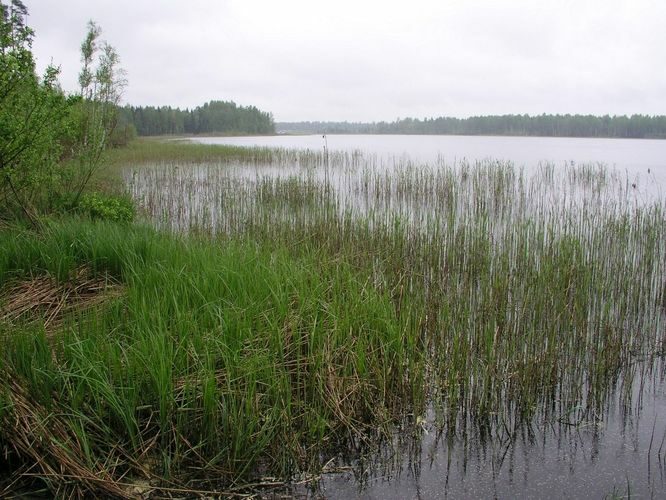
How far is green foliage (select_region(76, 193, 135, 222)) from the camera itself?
668 cm

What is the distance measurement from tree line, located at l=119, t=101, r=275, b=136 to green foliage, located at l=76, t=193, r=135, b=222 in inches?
2472

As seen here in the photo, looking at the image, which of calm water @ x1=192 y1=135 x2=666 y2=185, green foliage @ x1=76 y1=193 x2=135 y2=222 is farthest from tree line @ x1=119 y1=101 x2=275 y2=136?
green foliage @ x1=76 y1=193 x2=135 y2=222

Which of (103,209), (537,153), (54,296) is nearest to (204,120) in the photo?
(537,153)

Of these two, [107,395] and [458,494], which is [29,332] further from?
[458,494]

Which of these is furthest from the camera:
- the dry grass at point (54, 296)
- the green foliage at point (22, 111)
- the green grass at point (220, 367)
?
the green foliage at point (22, 111)

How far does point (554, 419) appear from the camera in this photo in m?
3.23

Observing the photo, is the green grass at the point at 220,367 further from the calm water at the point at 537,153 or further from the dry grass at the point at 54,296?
the calm water at the point at 537,153

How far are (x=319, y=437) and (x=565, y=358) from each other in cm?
197

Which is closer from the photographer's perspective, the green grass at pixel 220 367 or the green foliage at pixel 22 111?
the green grass at pixel 220 367

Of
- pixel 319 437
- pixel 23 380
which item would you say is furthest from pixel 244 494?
pixel 23 380

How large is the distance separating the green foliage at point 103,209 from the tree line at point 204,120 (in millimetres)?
62792

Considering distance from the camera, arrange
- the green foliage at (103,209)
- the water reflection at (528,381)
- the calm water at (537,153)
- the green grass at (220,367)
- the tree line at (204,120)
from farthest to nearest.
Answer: the tree line at (204,120)
the calm water at (537,153)
the green foliage at (103,209)
the water reflection at (528,381)
the green grass at (220,367)

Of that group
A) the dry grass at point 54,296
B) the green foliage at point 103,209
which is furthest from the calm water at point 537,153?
the dry grass at point 54,296

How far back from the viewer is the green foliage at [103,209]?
668 cm
